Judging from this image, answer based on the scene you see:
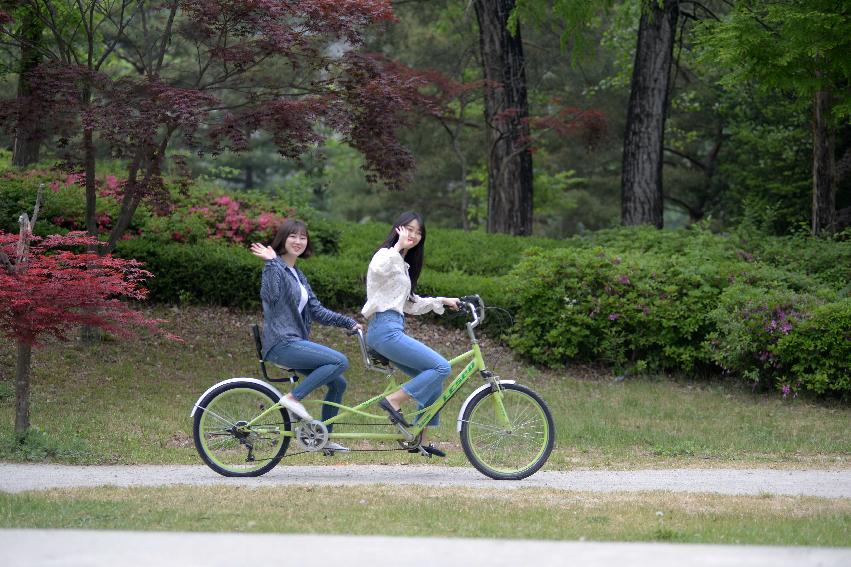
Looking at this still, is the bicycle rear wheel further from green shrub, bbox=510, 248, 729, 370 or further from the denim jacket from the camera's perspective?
green shrub, bbox=510, 248, 729, 370

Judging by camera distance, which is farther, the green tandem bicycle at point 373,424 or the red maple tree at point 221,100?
the red maple tree at point 221,100

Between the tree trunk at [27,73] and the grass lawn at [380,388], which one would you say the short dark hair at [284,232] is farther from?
the tree trunk at [27,73]

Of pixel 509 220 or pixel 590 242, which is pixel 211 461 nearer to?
pixel 590 242

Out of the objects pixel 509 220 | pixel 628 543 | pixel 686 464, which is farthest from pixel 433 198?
pixel 628 543

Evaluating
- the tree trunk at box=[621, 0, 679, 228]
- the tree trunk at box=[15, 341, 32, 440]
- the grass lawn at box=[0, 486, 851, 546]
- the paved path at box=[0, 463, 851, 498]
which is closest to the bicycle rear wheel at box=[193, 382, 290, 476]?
the paved path at box=[0, 463, 851, 498]

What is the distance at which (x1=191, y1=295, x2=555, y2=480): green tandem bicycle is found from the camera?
25.3 ft

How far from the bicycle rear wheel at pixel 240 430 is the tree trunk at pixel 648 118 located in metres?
12.1

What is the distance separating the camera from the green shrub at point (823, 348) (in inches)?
492

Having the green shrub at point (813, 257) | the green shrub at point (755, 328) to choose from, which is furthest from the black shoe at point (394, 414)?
the green shrub at point (813, 257)

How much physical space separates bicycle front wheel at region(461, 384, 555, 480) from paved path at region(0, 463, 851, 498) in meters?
0.14

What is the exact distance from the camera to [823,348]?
12539 mm

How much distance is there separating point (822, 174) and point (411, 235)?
12540 millimetres

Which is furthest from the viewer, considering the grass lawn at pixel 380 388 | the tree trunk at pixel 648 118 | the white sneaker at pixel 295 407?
the tree trunk at pixel 648 118

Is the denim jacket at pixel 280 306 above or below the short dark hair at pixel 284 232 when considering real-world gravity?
below
